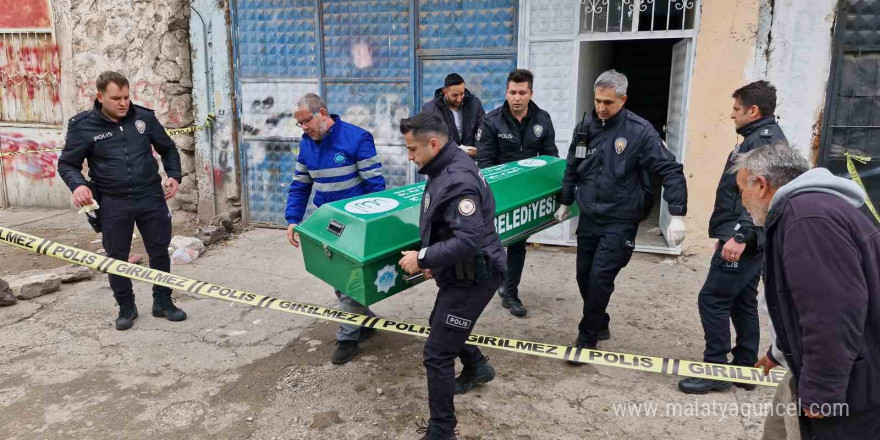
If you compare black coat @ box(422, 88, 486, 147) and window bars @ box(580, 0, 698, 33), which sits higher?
window bars @ box(580, 0, 698, 33)

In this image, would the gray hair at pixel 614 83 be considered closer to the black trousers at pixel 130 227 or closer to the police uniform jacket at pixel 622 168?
the police uniform jacket at pixel 622 168

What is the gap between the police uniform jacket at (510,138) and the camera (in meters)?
4.25

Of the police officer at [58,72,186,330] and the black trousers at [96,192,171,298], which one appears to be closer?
the police officer at [58,72,186,330]

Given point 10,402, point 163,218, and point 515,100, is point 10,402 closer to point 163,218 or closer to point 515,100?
point 163,218

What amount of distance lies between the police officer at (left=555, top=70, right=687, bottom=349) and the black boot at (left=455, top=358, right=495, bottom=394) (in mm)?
734

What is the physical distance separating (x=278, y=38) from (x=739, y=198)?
4974 mm

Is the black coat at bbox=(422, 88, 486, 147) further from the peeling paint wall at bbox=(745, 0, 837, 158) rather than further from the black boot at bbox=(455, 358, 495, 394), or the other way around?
the peeling paint wall at bbox=(745, 0, 837, 158)

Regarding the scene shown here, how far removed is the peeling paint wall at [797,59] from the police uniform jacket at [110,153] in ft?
16.0

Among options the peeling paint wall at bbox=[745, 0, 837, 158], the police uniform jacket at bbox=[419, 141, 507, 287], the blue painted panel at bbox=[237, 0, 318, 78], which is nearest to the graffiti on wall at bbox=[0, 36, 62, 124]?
the blue painted panel at bbox=[237, 0, 318, 78]

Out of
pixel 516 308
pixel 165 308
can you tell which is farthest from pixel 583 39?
pixel 165 308

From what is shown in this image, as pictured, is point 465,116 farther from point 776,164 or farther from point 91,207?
point 776,164

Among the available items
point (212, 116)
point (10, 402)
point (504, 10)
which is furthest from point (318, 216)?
point (212, 116)

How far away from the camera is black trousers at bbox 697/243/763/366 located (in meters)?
3.06

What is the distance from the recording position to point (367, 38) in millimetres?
6039
